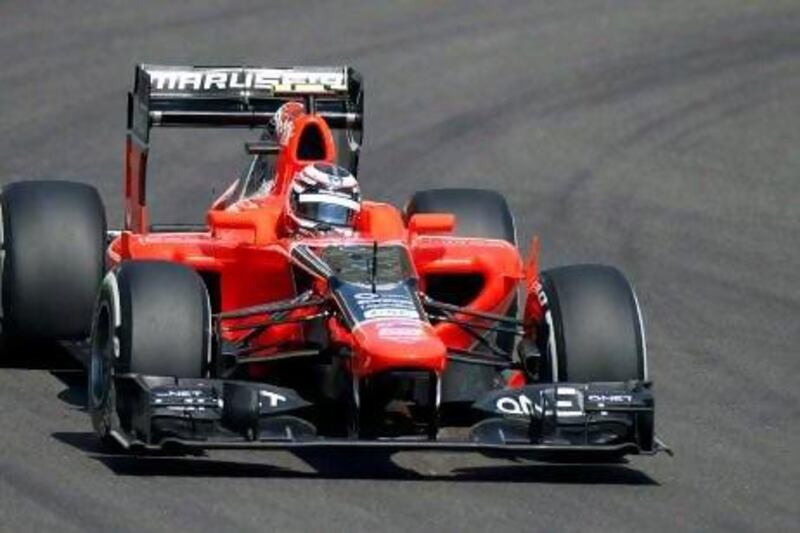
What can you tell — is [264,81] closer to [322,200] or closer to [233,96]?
[233,96]

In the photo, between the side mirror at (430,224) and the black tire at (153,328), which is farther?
the side mirror at (430,224)

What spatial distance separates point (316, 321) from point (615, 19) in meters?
15.8

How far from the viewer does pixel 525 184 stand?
23.5 m

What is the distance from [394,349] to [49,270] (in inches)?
121

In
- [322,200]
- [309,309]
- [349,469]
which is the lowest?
[349,469]

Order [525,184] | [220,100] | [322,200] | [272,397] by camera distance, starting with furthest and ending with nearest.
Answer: [525,184] < [220,100] < [322,200] < [272,397]

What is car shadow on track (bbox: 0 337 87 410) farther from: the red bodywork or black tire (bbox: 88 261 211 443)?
black tire (bbox: 88 261 211 443)

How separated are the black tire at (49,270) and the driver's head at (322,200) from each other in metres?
1.31

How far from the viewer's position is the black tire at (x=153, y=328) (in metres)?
14.1

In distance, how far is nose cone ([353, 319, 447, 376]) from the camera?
1375 centimetres

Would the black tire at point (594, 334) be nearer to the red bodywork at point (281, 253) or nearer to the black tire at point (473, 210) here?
the red bodywork at point (281, 253)

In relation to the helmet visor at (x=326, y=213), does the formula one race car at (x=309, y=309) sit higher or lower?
lower

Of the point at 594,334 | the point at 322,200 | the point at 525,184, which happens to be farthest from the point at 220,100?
the point at 525,184

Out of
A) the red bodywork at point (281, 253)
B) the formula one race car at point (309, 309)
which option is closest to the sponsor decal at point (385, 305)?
the formula one race car at point (309, 309)
